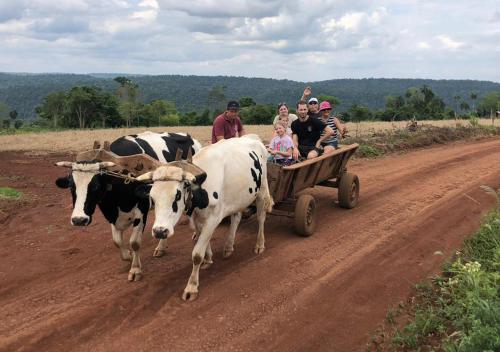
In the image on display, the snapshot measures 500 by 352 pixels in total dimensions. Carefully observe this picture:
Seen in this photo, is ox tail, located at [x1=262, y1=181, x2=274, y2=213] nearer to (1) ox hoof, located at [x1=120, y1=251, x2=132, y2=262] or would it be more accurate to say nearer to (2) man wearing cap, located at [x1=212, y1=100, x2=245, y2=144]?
(2) man wearing cap, located at [x1=212, y1=100, x2=245, y2=144]

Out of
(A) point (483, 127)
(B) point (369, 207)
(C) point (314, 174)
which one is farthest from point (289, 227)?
(A) point (483, 127)

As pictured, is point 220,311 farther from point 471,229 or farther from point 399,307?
point 471,229

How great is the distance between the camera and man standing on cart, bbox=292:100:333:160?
8.27 metres

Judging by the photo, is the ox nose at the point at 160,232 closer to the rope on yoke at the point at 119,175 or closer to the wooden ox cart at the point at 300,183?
the rope on yoke at the point at 119,175

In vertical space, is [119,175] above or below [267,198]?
above

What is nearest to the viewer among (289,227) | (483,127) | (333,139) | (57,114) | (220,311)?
(220,311)

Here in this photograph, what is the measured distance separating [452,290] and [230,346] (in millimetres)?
2498

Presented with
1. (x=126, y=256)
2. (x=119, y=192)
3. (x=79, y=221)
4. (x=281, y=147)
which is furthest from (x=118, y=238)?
(x=281, y=147)

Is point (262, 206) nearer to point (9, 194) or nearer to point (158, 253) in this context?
point (158, 253)

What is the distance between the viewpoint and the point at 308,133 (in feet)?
27.5

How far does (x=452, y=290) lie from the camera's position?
16.1ft

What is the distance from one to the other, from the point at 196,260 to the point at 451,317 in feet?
9.16

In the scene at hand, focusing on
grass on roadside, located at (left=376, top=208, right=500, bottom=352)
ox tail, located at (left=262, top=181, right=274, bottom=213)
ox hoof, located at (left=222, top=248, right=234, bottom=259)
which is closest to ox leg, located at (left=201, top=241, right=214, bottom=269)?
ox hoof, located at (left=222, top=248, right=234, bottom=259)

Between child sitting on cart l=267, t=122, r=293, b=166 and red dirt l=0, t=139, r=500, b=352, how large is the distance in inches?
47.4
